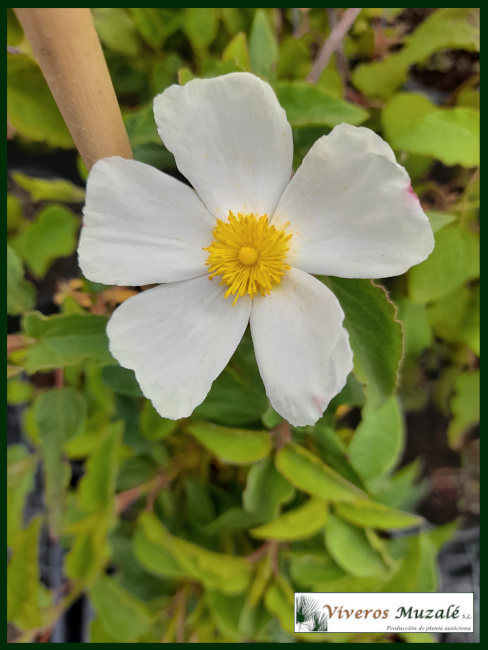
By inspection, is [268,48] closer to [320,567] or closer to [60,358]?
[60,358]

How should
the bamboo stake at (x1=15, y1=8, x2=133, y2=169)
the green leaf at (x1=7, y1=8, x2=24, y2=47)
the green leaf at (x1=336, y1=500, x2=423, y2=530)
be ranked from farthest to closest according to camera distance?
the green leaf at (x1=336, y1=500, x2=423, y2=530)
the green leaf at (x1=7, y1=8, x2=24, y2=47)
the bamboo stake at (x1=15, y1=8, x2=133, y2=169)

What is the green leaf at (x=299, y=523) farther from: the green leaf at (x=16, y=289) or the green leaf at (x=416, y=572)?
the green leaf at (x=16, y=289)

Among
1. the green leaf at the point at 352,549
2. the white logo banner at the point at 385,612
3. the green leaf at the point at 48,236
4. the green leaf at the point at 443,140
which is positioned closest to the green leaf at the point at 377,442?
the green leaf at the point at 352,549

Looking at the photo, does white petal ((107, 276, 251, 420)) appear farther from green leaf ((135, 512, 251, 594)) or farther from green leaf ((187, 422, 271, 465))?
green leaf ((135, 512, 251, 594))

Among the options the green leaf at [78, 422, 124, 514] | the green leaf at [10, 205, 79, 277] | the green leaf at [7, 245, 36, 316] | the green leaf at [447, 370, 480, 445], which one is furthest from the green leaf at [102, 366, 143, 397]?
the green leaf at [447, 370, 480, 445]

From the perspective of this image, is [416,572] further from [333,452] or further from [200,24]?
[200,24]

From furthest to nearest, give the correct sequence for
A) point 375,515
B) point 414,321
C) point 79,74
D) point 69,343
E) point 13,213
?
point 13,213
point 414,321
point 375,515
point 69,343
point 79,74

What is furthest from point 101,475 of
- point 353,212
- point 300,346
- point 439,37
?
point 439,37
